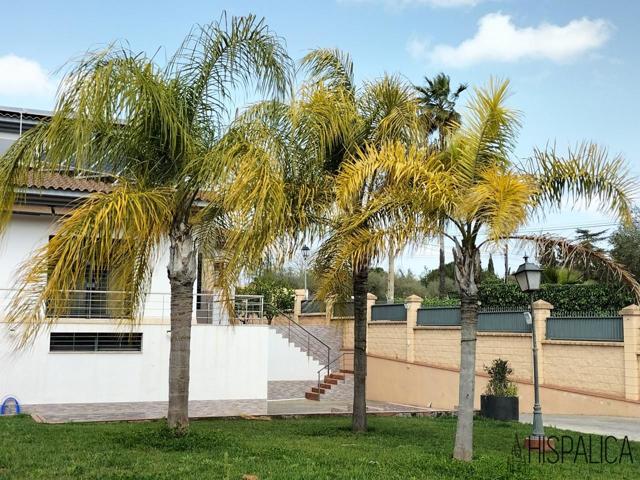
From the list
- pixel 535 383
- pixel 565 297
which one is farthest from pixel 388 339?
pixel 535 383

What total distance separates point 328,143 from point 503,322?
1053cm

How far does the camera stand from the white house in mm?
16750

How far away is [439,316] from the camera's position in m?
22.5

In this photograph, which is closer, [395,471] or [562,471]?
[395,471]

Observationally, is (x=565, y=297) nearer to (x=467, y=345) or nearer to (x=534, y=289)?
(x=534, y=289)

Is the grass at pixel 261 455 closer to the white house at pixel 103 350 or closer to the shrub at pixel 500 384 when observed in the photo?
the shrub at pixel 500 384

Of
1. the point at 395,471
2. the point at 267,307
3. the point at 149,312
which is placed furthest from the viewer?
the point at 267,307

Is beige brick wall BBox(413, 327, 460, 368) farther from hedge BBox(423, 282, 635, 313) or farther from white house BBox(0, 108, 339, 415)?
white house BBox(0, 108, 339, 415)

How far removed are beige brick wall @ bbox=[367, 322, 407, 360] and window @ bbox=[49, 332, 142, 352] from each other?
9275 mm

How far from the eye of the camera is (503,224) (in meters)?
8.57

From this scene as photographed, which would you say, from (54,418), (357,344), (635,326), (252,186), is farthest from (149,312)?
(635,326)

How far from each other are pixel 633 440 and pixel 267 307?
1882 centimetres

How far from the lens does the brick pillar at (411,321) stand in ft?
76.1

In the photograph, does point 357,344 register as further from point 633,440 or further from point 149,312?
point 149,312
